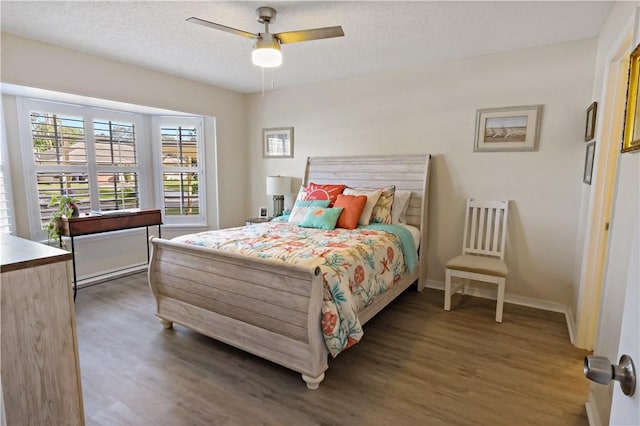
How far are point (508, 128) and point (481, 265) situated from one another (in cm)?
137

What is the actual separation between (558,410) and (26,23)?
14.8 feet

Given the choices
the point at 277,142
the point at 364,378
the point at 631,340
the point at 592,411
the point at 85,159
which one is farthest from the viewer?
the point at 277,142

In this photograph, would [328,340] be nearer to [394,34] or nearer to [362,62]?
[394,34]

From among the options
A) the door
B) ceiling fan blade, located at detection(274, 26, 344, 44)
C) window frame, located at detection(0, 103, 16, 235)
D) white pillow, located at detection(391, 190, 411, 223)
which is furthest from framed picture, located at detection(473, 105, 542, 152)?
window frame, located at detection(0, 103, 16, 235)

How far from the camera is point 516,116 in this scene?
3.18 meters

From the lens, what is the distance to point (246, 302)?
2195 mm

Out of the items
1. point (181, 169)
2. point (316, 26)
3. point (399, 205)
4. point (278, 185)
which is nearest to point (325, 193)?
point (399, 205)

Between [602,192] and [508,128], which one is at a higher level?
[508,128]

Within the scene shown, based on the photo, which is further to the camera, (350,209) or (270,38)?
(350,209)

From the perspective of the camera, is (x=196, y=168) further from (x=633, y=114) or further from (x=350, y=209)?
(x=633, y=114)

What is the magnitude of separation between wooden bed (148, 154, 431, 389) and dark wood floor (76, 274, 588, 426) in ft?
0.52

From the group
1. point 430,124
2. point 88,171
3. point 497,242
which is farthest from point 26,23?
point 497,242

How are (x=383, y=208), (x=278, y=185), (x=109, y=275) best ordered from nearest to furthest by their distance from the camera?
(x=383, y=208) → (x=109, y=275) → (x=278, y=185)

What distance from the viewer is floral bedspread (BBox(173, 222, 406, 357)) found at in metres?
2.04
